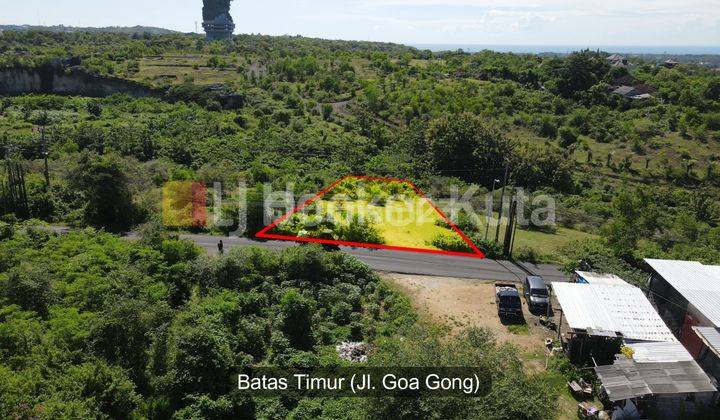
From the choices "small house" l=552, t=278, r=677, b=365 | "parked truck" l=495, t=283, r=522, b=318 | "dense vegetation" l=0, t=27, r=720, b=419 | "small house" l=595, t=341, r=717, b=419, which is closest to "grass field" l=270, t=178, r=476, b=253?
"dense vegetation" l=0, t=27, r=720, b=419

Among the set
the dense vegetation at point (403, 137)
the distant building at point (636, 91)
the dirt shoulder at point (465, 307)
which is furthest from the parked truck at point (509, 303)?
the distant building at point (636, 91)

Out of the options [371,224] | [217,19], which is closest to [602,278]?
[371,224]

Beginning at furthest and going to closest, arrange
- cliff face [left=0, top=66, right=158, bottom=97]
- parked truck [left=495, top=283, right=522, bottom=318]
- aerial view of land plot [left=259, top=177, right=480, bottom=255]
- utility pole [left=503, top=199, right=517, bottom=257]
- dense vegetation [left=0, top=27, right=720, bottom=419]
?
cliff face [left=0, top=66, right=158, bottom=97] < aerial view of land plot [left=259, top=177, right=480, bottom=255] < utility pole [left=503, top=199, right=517, bottom=257] < parked truck [left=495, top=283, right=522, bottom=318] < dense vegetation [left=0, top=27, right=720, bottom=419]

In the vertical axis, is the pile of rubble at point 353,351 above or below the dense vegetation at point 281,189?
below

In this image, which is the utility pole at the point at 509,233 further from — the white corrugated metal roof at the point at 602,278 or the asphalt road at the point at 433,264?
the white corrugated metal roof at the point at 602,278

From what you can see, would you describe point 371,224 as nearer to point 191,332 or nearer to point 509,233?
point 509,233

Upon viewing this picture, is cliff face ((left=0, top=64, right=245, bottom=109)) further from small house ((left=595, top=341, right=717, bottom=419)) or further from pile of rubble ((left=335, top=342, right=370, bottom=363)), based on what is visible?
small house ((left=595, top=341, right=717, bottom=419))

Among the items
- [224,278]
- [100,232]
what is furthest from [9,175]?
[224,278]
